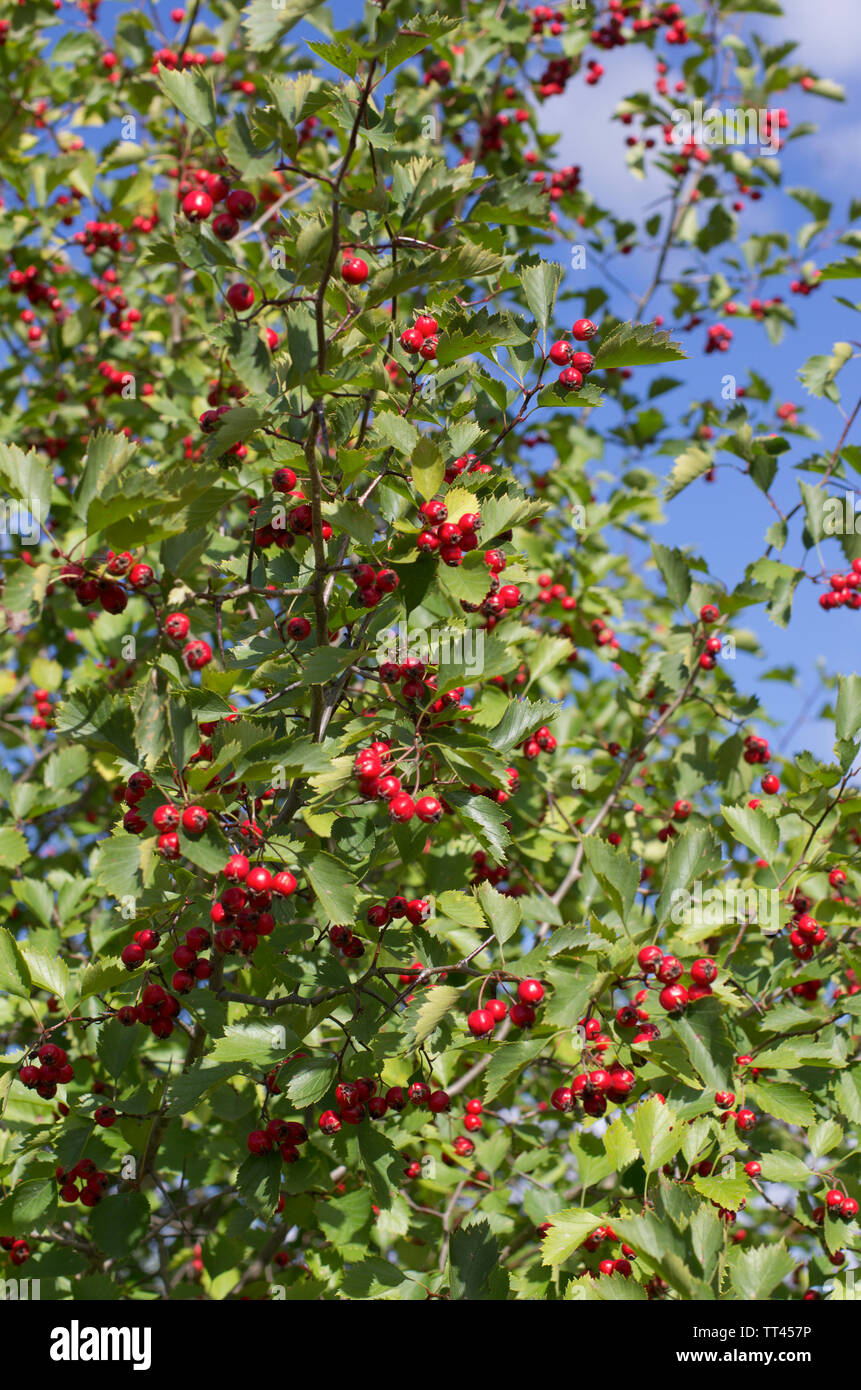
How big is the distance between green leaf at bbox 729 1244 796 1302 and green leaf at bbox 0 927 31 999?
204 centimetres

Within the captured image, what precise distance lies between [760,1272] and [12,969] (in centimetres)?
215

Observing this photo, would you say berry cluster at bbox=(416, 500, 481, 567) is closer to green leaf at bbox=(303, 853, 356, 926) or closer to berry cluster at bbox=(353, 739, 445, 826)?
berry cluster at bbox=(353, 739, 445, 826)

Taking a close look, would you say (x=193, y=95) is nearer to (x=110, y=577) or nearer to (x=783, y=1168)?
(x=110, y=577)

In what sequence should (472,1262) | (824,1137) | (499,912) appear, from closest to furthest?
(472,1262) < (499,912) < (824,1137)

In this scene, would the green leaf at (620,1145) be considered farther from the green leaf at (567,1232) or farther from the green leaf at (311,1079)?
the green leaf at (311,1079)

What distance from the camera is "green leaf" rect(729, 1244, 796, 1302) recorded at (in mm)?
1967

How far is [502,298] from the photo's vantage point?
17.9 ft

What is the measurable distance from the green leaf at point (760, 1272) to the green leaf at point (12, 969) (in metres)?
2.04

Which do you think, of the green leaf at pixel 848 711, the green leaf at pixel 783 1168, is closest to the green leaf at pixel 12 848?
the green leaf at pixel 783 1168

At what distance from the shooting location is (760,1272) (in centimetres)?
199

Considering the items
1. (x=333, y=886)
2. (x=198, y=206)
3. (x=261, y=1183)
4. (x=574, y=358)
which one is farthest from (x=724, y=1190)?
(x=198, y=206)
